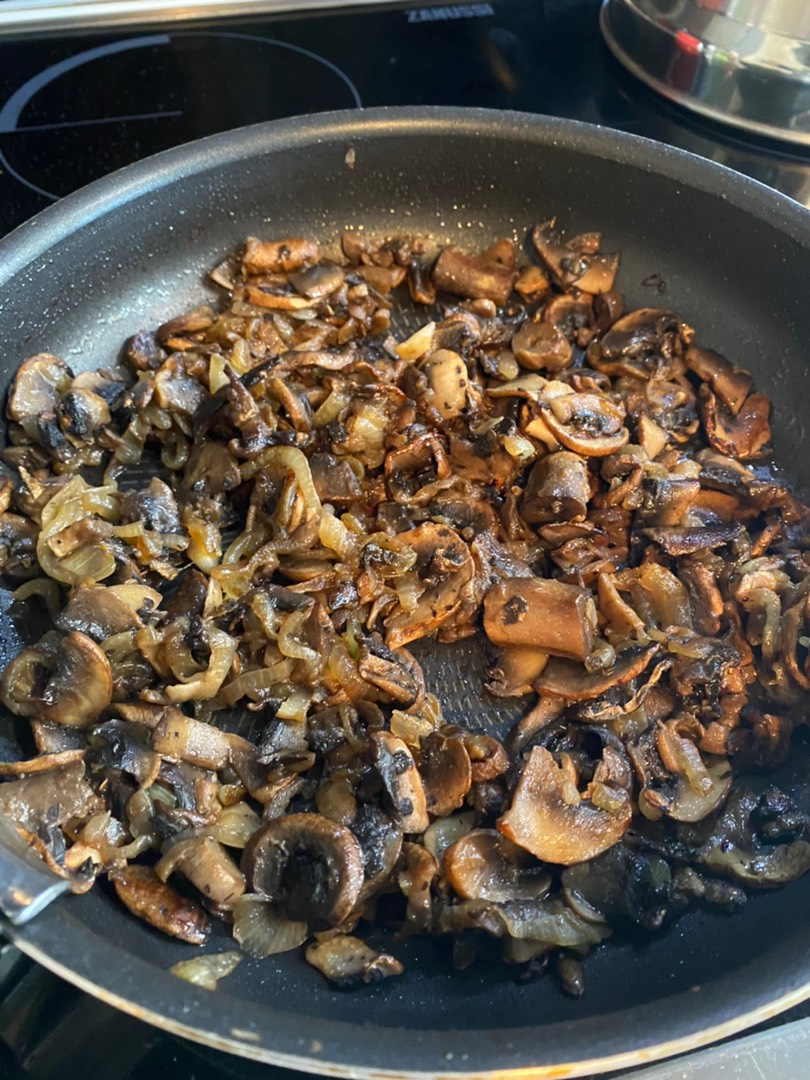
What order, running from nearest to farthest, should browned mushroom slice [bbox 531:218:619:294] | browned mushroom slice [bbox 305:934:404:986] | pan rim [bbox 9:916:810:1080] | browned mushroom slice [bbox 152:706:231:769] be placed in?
pan rim [bbox 9:916:810:1080] < browned mushroom slice [bbox 305:934:404:986] < browned mushroom slice [bbox 152:706:231:769] < browned mushroom slice [bbox 531:218:619:294]

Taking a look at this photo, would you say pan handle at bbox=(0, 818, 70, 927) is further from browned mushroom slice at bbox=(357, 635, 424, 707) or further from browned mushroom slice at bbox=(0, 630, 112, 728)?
browned mushroom slice at bbox=(357, 635, 424, 707)

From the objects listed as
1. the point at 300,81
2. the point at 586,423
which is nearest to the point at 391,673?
the point at 586,423

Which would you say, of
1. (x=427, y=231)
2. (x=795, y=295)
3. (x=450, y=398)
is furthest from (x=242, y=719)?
(x=795, y=295)

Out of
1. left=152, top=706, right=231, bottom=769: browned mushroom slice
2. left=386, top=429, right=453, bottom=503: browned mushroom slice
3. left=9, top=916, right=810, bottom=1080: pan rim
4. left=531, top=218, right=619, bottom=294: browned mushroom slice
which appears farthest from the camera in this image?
left=531, top=218, right=619, bottom=294: browned mushroom slice

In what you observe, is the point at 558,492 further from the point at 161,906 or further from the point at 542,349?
the point at 161,906

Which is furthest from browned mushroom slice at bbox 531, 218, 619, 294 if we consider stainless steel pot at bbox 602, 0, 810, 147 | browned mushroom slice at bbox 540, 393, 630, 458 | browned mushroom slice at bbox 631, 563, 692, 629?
browned mushroom slice at bbox 631, 563, 692, 629

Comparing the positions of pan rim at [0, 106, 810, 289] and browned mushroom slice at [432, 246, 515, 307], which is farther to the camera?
browned mushroom slice at [432, 246, 515, 307]

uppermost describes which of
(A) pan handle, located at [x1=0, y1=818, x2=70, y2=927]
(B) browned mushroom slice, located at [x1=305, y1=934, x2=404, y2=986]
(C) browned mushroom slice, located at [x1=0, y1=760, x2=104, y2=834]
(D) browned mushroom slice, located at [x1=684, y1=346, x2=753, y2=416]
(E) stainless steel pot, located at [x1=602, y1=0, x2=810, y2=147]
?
(E) stainless steel pot, located at [x1=602, y1=0, x2=810, y2=147]
